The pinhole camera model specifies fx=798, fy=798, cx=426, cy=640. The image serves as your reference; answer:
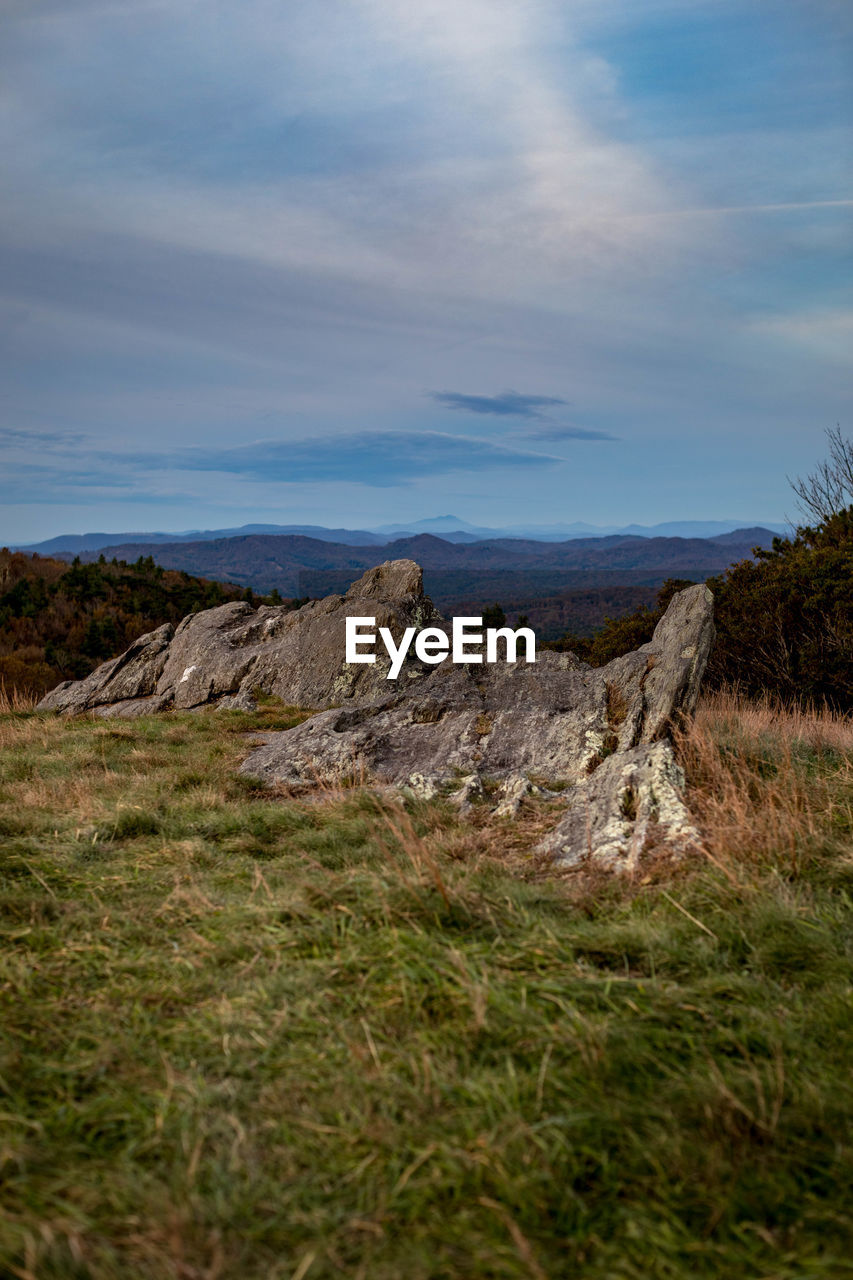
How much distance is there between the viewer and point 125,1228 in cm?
242

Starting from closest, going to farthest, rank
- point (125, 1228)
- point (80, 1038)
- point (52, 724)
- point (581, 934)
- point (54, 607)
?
point (125, 1228)
point (80, 1038)
point (581, 934)
point (52, 724)
point (54, 607)

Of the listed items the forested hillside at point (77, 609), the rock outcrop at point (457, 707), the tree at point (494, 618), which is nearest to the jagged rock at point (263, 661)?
the rock outcrop at point (457, 707)

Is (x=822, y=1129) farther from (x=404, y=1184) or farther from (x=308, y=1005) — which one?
(x=308, y=1005)

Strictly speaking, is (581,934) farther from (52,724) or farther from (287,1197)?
(52,724)

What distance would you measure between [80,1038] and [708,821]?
4114 mm

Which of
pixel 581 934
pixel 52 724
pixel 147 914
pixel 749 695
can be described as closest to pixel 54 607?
pixel 52 724

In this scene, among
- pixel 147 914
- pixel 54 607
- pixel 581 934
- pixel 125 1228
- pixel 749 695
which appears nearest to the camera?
pixel 125 1228

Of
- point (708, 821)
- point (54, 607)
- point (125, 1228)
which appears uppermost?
point (54, 607)

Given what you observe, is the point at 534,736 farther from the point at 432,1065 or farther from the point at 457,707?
the point at 432,1065

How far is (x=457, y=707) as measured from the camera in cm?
1075

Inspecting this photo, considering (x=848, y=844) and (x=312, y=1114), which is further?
(x=848, y=844)

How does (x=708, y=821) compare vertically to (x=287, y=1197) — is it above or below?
above

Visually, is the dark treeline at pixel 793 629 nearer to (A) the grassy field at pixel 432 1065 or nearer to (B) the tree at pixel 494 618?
(B) the tree at pixel 494 618

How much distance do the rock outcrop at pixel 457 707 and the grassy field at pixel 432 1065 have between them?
39.6 inches
